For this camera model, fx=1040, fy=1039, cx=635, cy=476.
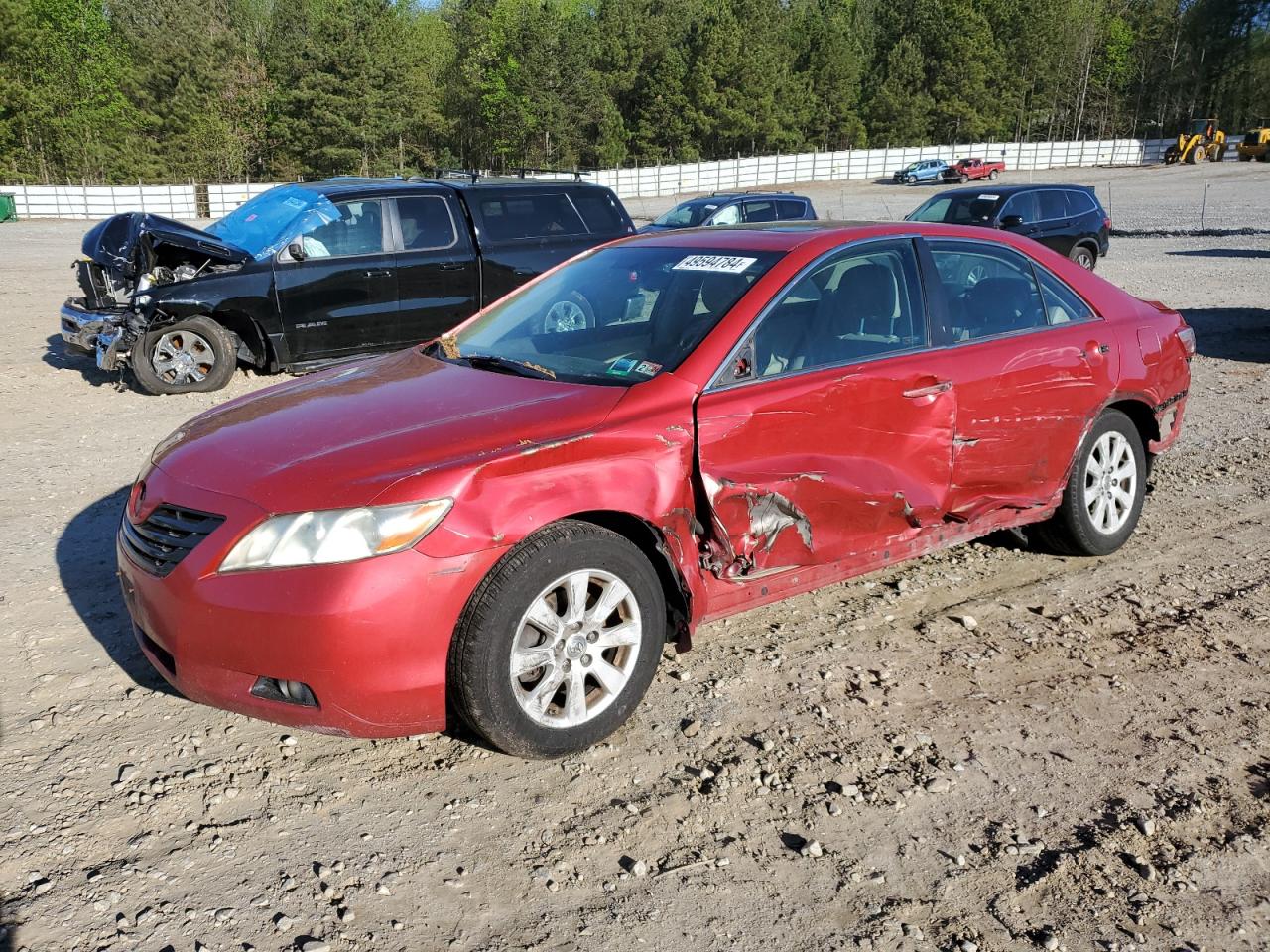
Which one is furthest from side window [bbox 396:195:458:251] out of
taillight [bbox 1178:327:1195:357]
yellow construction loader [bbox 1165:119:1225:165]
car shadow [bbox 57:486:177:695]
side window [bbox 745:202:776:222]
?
yellow construction loader [bbox 1165:119:1225:165]

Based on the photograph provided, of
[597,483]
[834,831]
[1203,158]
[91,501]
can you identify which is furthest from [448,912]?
[1203,158]

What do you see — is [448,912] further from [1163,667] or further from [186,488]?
[1163,667]

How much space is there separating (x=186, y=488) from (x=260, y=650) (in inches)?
26.8

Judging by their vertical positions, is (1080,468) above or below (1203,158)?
below

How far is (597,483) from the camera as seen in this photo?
336 cm

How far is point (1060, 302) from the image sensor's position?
195 inches

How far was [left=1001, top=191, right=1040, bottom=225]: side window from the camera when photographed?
16.4 metres

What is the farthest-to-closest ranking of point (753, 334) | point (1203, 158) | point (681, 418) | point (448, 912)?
1. point (1203, 158)
2. point (753, 334)
3. point (681, 418)
4. point (448, 912)

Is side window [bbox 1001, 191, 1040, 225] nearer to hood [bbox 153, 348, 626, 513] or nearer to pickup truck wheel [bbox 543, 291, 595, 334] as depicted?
pickup truck wheel [bbox 543, 291, 595, 334]

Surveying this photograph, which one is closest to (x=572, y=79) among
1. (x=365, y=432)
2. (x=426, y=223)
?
(x=426, y=223)

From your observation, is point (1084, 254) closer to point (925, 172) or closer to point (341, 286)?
point (341, 286)

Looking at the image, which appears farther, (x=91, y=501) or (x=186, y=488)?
(x=91, y=501)

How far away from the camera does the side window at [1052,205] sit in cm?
1690

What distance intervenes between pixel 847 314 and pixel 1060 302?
1397 mm
